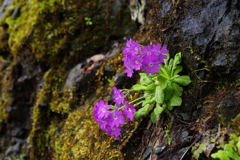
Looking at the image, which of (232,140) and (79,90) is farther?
(79,90)

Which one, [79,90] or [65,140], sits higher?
[79,90]

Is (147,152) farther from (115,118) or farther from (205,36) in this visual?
(205,36)

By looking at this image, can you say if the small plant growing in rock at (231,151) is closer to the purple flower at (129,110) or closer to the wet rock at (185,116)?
the wet rock at (185,116)

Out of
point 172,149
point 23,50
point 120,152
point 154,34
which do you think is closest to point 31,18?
point 23,50

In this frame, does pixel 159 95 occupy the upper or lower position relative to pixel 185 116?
upper

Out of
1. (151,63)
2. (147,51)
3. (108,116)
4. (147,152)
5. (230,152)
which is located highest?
(147,51)

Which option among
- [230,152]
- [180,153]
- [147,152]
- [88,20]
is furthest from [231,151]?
[88,20]

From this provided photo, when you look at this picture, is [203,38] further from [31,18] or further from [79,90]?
[31,18]

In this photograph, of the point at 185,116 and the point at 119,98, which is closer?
the point at 185,116
